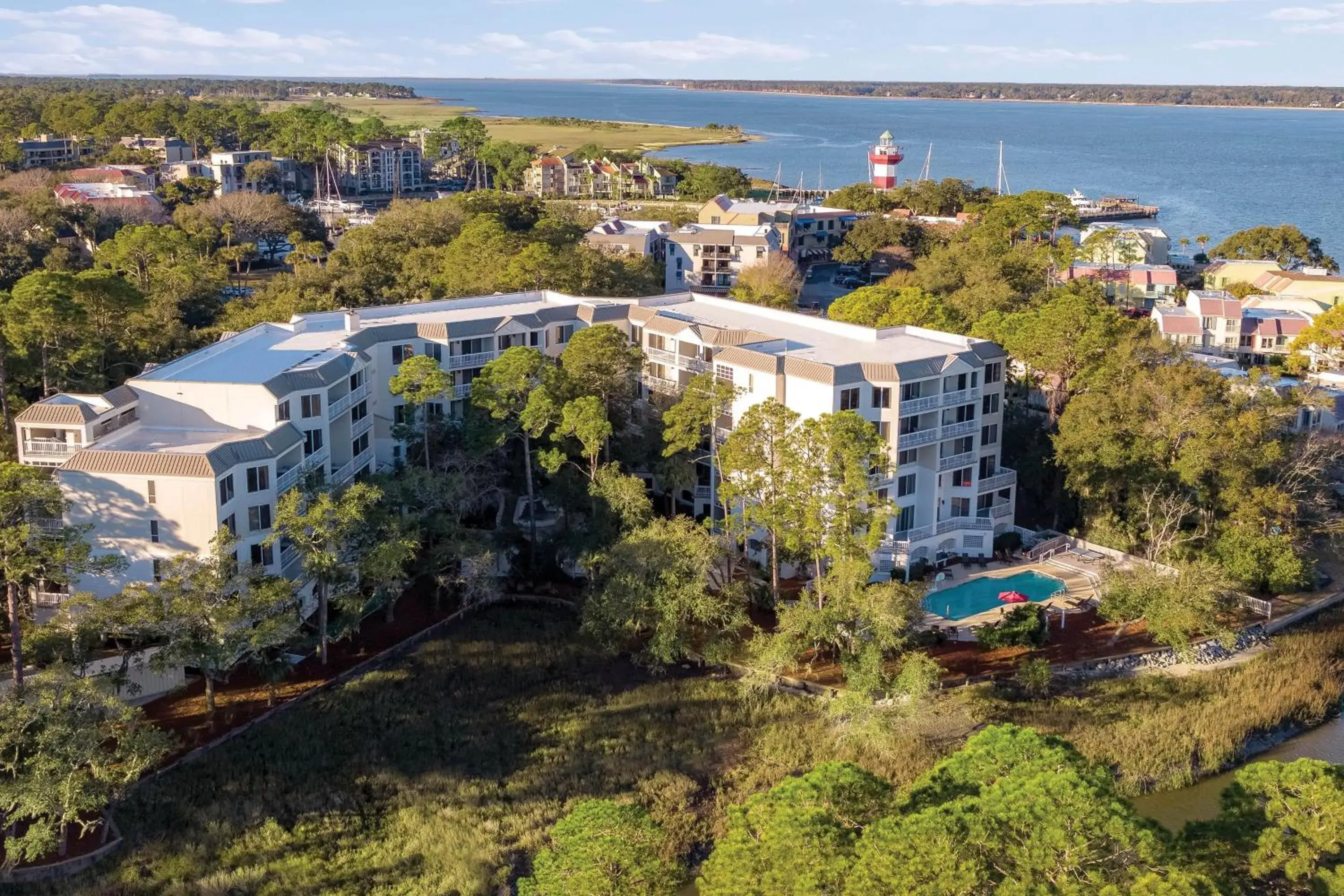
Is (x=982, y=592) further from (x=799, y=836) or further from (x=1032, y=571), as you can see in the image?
(x=799, y=836)

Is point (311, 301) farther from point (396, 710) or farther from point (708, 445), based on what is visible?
point (396, 710)

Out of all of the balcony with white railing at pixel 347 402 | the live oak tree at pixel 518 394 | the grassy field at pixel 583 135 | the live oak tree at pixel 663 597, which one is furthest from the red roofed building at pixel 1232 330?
the grassy field at pixel 583 135

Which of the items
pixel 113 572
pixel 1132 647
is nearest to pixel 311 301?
pixel 113 572

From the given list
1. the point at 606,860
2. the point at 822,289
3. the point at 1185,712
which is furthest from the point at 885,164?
the point at 606,860

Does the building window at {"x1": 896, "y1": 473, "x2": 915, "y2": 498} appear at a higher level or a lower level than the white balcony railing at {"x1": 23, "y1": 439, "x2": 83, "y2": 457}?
lower

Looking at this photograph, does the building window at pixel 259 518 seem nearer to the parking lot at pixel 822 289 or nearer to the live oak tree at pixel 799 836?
the live oak tree at pixel 799 836

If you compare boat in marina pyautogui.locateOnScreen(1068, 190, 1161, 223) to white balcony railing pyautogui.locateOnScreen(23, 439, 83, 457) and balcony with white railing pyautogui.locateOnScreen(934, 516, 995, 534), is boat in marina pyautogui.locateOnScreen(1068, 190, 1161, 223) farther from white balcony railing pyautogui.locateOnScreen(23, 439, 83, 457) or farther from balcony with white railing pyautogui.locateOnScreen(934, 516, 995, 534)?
white balcony railing pyautogui.locateOnScreen(23, 439, 83, 457)

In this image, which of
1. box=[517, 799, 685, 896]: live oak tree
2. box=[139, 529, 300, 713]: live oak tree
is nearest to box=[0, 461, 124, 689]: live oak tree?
box=[139, 529, 300, 713]: live oak tree
